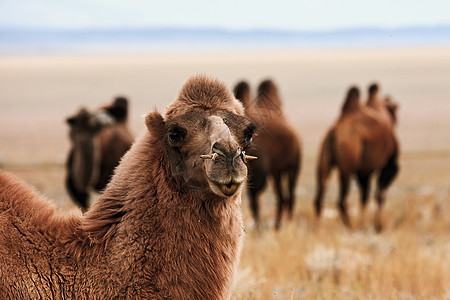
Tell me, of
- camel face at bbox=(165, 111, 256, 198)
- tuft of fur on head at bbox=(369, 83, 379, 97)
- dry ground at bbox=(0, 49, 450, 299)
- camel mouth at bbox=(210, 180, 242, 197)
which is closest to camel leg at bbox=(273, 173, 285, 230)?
dry ground at bbox=(0, 49, 450, 299)

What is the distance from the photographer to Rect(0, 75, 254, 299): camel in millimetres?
3434

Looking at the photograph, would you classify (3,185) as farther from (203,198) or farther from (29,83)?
(29,83)

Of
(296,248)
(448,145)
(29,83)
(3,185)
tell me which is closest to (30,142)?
(448,145)

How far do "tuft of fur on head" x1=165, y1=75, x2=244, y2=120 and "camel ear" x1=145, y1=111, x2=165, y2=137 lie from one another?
94mm

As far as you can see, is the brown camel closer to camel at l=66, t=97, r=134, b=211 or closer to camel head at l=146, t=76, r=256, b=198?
camel at l=66, t=97, r=134, b=211

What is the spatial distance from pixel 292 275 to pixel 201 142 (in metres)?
4.19

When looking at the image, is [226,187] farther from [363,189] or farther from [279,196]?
[363,189]

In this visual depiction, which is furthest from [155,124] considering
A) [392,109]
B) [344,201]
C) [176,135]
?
[392,109]

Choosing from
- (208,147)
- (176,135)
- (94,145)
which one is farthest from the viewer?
(94,145)

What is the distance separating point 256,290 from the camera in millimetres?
6078

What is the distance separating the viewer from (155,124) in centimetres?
382

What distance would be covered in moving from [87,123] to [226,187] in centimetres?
814

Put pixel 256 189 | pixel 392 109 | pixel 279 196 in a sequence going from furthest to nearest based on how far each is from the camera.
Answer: pixel 392 109
pixel 279 196
pixel 256 189

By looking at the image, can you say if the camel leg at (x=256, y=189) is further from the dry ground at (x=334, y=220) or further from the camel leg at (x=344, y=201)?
the camel leg at (x=344, y=201)
